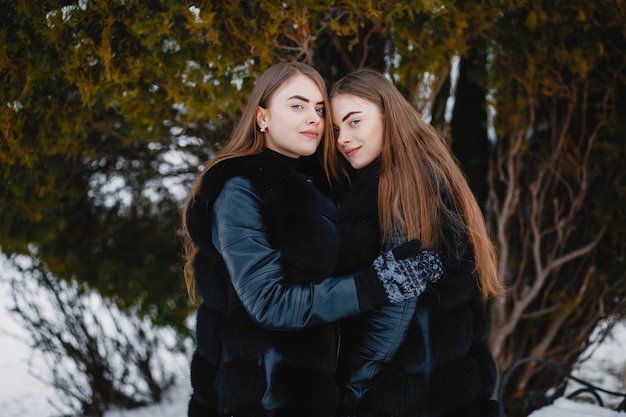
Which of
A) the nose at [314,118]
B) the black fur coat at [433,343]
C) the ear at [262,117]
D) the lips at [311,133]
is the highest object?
the ear at [262,117]

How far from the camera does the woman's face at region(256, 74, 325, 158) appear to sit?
249cm

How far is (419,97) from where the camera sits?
4070mm

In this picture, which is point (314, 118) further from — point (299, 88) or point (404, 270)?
point (404, 270)

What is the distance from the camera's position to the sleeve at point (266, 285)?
2023 millimetres

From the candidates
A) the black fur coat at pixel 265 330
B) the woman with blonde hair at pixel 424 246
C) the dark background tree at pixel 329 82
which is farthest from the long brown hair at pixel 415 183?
the dark background tree at pixel 329 82

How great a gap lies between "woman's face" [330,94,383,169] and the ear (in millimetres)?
311

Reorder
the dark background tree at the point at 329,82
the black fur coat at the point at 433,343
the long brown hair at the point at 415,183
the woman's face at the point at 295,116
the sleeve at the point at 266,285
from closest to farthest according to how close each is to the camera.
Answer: the sleeve at the point at 266,285, the black fur coat at the point at 433,343, the long brown hair at the point at 415,183, the woman's face at the point at 295,116, the dark background tree at the point at 329,82

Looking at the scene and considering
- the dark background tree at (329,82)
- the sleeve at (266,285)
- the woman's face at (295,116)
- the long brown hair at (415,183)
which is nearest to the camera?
the sleeve at (266,285)

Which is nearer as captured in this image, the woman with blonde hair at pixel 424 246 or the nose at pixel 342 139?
the woman with blonde hair at pixel 424 246

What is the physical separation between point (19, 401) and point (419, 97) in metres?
6.15

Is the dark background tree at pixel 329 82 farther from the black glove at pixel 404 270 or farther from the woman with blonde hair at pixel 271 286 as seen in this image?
the black glove at pixel 404 270

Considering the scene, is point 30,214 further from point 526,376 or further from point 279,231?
point 526,376

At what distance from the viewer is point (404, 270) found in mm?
2090

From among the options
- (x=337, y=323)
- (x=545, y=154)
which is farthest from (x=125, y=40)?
(x=545, y=154)
